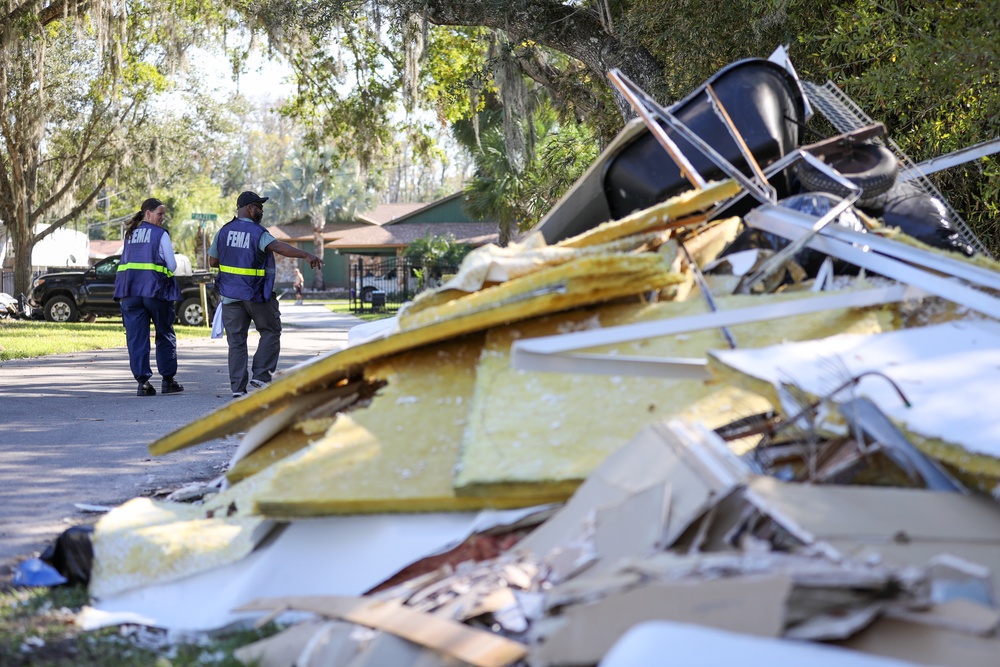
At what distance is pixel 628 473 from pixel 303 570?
1.16 m

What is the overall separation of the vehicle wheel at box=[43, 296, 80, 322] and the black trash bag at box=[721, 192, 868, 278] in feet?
70.4

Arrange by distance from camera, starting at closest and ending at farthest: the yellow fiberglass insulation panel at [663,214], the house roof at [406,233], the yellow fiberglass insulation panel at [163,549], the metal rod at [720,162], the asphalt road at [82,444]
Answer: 1. the yellow fiberglass insulation panel at [163,549]
2. the yellow fiberglass insulation panel at [663,214]
3. the asphalt road at [82,444]
4. the metal rod at [720,162]
5. the house roof at [406,233]

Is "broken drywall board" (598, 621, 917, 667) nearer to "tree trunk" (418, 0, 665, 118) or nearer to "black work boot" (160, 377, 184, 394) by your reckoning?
"black work boot" (160, 377, 184, 394)

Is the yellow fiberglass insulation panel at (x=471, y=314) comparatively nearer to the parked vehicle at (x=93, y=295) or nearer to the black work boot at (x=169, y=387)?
the black work boot at (x=169, y=387)

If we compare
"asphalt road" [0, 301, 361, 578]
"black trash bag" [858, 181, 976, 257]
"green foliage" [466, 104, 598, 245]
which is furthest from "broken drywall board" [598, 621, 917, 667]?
"green foliage" [466, 104, 598, 245]

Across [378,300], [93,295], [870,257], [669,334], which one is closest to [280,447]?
[669,334]

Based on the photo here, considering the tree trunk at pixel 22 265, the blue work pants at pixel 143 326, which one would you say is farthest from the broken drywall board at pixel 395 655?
the tree trunk at pixel 22 265

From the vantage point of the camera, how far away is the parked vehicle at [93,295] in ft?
74.7

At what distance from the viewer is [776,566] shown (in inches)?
84.9

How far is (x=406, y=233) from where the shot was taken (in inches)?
2205

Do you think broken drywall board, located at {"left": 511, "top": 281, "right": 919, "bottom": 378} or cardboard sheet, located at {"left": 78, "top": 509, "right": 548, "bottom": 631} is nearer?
cardboard sheet, located at {"left": 78, "top": 509, "right": 548, "bottom": 631}

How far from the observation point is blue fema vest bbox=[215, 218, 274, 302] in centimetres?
862

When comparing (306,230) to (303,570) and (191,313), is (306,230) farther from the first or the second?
(303,570)

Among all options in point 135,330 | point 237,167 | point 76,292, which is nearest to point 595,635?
point 135,330
